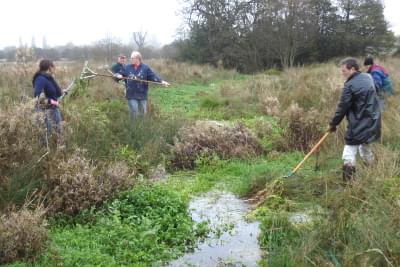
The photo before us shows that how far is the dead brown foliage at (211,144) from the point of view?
A: 8.19 metres

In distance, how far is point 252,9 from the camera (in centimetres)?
3531

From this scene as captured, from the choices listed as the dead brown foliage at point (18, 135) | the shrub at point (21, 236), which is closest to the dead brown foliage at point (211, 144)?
the dead brown foliage at point (18, 135)

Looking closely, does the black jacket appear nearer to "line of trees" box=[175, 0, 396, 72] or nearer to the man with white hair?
the man with white hair

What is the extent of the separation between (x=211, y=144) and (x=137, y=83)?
7.19 feet

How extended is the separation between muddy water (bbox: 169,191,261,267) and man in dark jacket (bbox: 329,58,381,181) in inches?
60.6

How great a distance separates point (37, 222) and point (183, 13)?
3462cm

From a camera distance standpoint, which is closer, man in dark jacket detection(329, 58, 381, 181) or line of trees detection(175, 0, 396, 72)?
man in dark jacket detection(329, 58, 381, 181)

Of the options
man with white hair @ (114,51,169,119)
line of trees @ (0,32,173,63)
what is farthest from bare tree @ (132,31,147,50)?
man with white hair @ (114,51,169,119)

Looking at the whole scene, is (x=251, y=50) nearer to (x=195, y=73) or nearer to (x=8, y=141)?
(x=195, y=73)

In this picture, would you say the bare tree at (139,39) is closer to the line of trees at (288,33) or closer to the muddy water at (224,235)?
the line of trees at (288,33)

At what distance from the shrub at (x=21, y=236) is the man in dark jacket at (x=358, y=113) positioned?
3789 mm

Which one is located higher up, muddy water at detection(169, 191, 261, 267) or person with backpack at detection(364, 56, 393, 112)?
person with backpack at detection(364, 56, 393, 112)

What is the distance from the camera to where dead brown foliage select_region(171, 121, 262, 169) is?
819 cm

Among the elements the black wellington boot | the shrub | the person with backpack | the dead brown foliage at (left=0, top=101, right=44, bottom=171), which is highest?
the person with backpack
